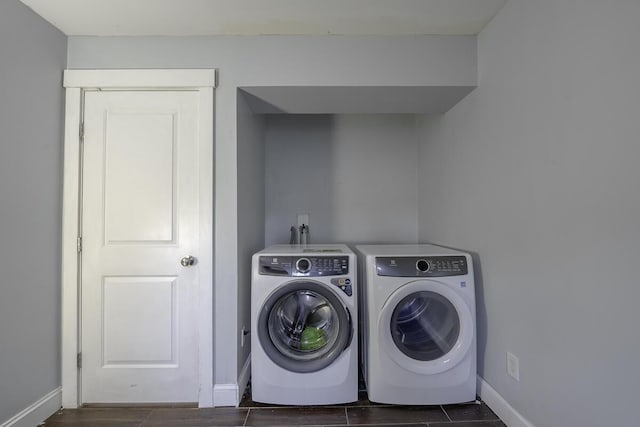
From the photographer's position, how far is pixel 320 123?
9.96 feet

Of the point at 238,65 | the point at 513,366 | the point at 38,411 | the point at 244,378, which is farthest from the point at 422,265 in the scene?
the point at 38,411

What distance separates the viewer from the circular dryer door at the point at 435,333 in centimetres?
183

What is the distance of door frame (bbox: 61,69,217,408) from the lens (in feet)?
6.25

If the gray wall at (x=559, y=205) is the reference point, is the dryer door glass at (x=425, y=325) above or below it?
below

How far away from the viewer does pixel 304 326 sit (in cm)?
202

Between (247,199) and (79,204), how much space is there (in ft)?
3.24

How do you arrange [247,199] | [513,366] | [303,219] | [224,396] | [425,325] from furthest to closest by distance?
[303,219], [247,199], [425,325], [224,396], [513,366]

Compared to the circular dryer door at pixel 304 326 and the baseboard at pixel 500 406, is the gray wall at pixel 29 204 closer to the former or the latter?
the circular dryer door at pixel 304 326

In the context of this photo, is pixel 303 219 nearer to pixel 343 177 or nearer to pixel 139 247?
pixel 343 177

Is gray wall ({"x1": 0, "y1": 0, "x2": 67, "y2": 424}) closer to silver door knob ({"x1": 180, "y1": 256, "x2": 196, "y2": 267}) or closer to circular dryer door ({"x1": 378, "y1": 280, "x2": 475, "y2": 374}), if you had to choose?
silver door knob ({"x1": 180, "y1": 256, "x2": 196, "y2": 267})

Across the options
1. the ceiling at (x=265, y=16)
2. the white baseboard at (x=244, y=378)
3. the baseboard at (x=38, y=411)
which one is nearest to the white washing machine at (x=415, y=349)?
the white baseboard at (x=244, y=378)

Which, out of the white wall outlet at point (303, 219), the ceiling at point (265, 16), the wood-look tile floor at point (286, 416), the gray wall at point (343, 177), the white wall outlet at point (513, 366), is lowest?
the wood-look tile floor at point (286, 416)

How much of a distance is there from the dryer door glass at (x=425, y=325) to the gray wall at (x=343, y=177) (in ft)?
3.62

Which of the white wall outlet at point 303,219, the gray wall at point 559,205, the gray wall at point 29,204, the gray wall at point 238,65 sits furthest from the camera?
the white wall outlet at point 303,219
